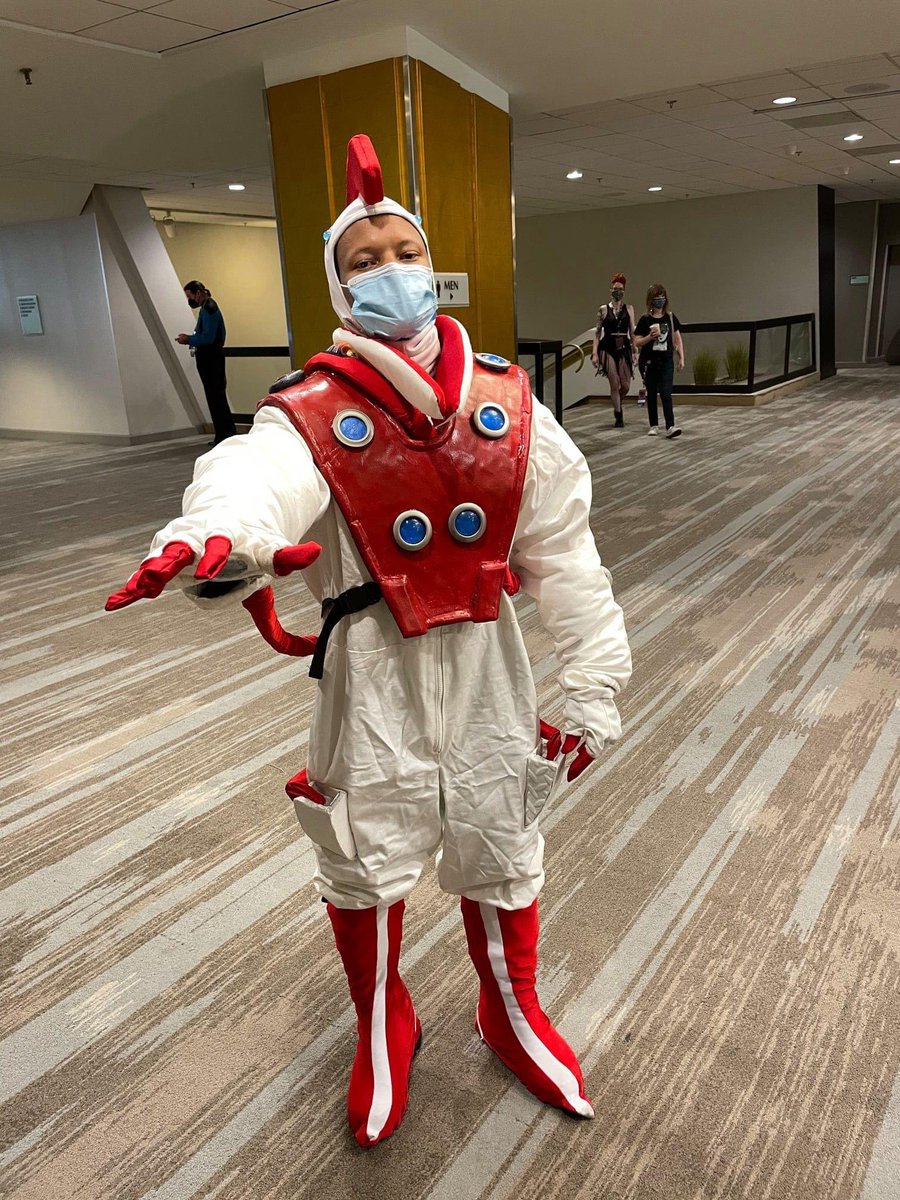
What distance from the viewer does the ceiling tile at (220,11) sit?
15.2 feet

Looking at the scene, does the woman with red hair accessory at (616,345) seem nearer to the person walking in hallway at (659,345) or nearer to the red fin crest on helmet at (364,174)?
the person walking in hallway at (659,345)

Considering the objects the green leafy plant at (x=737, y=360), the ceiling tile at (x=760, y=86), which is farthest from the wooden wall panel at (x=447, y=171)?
the green leafy plant at (x=737, y=360)

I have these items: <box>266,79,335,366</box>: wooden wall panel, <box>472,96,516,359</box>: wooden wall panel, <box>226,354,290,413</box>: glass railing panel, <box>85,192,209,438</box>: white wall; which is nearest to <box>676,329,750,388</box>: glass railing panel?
<box>226,354,290,413</box>: glass railing panel

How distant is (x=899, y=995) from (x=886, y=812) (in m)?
0.73

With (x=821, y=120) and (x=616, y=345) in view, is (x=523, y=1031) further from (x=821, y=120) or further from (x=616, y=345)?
(x=821, y=120)

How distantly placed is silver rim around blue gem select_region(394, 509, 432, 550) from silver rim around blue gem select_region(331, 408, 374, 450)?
0.11 m

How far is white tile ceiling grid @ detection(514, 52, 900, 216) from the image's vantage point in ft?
24.7

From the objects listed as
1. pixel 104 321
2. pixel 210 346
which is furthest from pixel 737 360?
pixel 104 321

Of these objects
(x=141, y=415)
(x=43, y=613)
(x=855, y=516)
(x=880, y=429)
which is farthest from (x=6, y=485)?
(x=880, y=429)

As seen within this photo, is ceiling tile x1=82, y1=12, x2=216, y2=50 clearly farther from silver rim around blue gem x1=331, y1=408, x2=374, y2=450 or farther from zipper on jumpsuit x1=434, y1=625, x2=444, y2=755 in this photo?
zipper on jumpsuit x1=434, y1=625, x2=444, y2=755

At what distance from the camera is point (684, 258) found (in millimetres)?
15594

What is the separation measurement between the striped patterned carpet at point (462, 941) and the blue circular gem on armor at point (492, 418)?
3.90 ft

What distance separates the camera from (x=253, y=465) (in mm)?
1167

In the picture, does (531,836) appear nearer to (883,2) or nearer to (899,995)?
(899,995)
